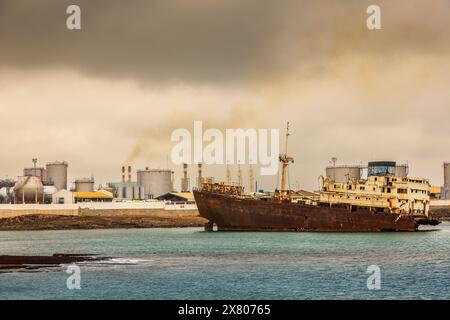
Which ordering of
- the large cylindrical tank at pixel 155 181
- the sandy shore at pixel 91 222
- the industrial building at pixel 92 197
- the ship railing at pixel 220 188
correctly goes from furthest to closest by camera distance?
the large cylindrical tank at pixel 155 181 → the industrial building at pixel 92 197 → the sandy shore at pixel 91 222 → the ship railing at pixel 220 188

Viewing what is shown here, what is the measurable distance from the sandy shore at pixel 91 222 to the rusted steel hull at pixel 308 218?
1484 inches

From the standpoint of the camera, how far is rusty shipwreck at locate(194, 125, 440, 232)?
4235 inches

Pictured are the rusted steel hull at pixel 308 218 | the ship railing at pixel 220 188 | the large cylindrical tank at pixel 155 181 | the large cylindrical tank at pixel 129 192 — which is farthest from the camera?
the large cylindrical tank at pixel 155 181

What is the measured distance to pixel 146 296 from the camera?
44.5 m

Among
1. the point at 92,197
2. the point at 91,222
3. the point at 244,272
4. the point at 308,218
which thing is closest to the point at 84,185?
the point at 92,197

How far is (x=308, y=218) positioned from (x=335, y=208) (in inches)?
154

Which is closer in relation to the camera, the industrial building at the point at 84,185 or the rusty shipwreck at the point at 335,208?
the rusty shipwreck at the point at 335,208

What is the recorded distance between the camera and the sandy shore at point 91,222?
139 metres

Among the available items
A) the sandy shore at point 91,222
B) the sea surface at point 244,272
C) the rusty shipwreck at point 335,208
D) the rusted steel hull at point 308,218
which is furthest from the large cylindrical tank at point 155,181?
the sea surface at point 244,272

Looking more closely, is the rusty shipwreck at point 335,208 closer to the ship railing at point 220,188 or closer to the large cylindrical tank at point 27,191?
the ship railing at point 220,188

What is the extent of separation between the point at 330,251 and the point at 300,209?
34.0 meters
